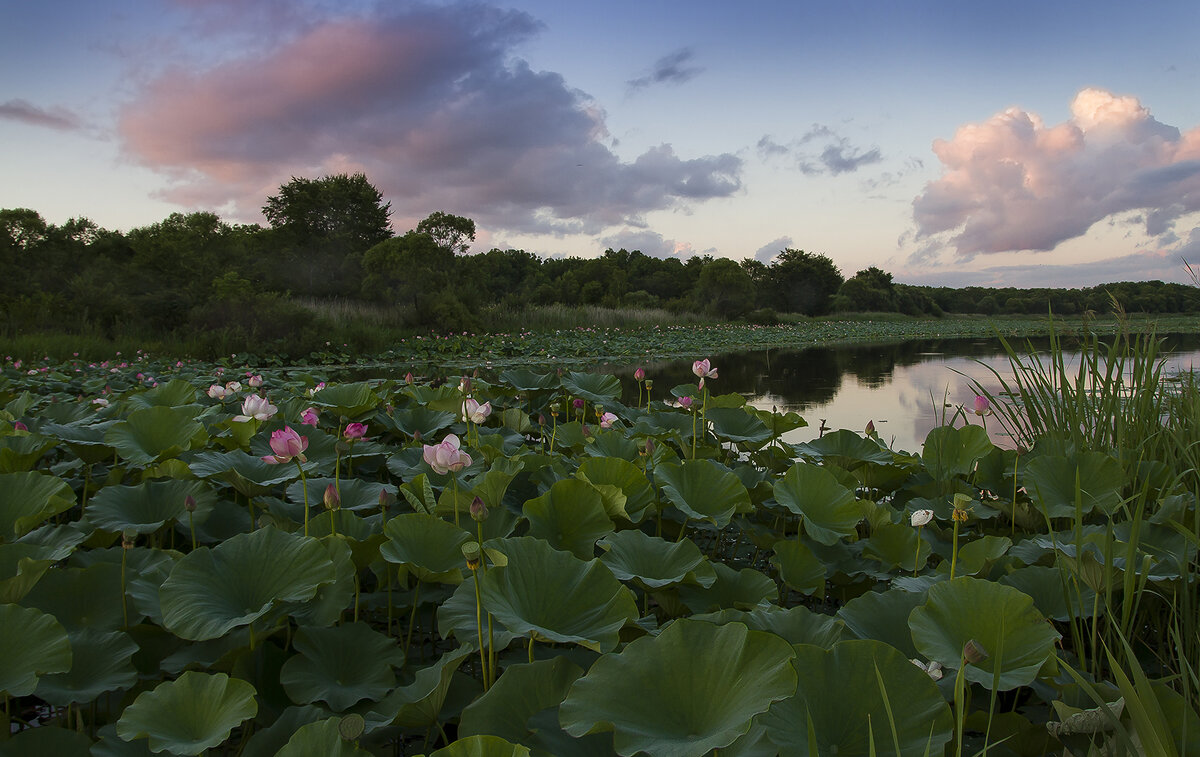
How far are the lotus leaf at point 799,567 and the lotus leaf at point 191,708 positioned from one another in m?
0.94

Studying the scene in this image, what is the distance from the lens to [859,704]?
29.1 inches

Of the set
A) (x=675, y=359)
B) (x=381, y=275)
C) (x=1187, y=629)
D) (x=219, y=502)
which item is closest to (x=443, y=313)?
(x=381, y=275)

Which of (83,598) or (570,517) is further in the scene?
(570,517)

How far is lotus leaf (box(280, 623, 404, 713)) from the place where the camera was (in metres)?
0.88

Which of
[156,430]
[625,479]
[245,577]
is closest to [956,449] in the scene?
[625,479]

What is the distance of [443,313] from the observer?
13.4m

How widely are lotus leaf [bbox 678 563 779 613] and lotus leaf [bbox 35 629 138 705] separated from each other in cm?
84

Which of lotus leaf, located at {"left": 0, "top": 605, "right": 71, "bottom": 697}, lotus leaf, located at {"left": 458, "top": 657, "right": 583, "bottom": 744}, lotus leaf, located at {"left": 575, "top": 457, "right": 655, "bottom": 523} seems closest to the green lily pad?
lotus leaf, located at {"left": 458, "top": 657, "right": 583, "bottom": 744}

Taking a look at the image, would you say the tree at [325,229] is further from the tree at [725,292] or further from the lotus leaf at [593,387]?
the lotus leaf at [593,387]

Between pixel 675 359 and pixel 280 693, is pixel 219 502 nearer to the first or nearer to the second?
pixel 280 693

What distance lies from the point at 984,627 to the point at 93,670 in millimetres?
1220

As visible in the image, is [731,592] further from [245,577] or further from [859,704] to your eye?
[245,577]

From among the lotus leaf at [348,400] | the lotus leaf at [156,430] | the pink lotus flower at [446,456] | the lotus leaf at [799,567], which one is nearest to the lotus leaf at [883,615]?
the lotus leaf at [799,567]

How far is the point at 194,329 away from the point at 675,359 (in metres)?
7.28
